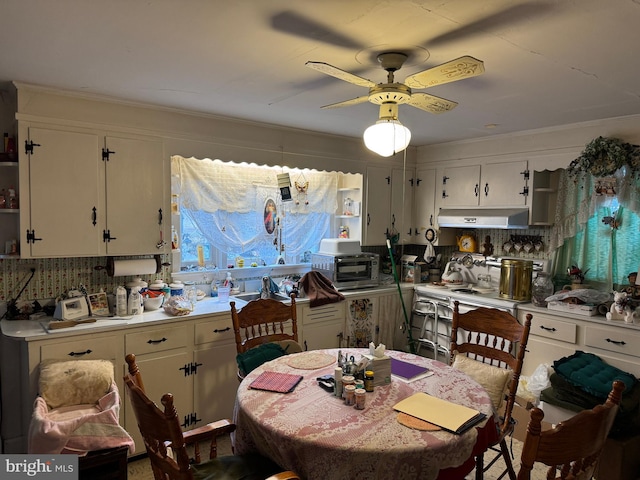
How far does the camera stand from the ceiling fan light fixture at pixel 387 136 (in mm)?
1970

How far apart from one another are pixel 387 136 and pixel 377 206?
2471 millimetres

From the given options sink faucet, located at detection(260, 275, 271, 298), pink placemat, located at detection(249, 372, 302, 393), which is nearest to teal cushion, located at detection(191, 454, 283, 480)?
pink placemat, located at detection(249, 372, 302, 393)

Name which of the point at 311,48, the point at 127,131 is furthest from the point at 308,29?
the point at 127,131

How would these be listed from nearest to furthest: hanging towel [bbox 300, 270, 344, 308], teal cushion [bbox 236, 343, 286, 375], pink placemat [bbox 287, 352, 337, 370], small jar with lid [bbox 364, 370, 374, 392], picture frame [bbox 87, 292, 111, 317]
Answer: small jar with lid [bbox 364, 370, 374, 392], pink placemat [bbox 287, 352, 337, 370], teal cushion [bbox 236, 343, 286, 375], picture frame [bbox 87, 292, 111, 317], hanging towel [bbox 300, 270, 344, 308]

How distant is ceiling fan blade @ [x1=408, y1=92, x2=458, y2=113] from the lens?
79.3 inches

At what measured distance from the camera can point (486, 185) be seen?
402 cm

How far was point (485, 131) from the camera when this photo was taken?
374 cm

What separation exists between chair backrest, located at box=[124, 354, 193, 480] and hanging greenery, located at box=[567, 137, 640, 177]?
11.0 feet

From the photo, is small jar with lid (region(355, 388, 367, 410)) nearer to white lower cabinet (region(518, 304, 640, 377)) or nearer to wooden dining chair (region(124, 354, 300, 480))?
wooden dining chair (region(124, 354, 300, 480))

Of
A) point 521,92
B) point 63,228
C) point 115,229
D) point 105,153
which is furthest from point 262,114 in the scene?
point 521,92

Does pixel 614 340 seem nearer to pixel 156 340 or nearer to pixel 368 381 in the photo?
pixel 368 381

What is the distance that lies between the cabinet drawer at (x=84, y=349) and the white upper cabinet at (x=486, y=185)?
3300 millimetres

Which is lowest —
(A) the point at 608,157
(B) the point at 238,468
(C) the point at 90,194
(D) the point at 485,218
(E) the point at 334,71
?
(B) the point at 238,468

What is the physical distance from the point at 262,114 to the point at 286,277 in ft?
5.21
